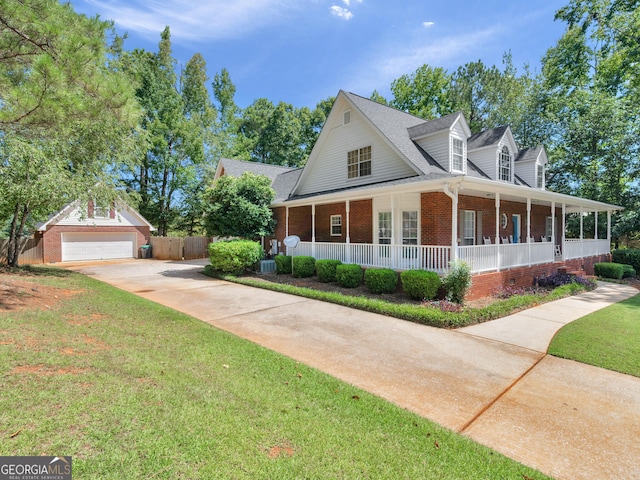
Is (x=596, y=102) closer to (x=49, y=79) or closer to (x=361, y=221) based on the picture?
(x=361, y=221)

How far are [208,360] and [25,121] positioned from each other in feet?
20.0

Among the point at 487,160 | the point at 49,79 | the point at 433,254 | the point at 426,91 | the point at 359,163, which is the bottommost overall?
the point at 433,254

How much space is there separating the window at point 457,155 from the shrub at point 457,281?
5978mm

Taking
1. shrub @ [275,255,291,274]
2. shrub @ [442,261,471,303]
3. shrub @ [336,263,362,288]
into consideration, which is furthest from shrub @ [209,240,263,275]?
shrub @ [442,261,471,303]

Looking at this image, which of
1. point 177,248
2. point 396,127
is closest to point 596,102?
point 396,127

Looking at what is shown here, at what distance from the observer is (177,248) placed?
24.8m

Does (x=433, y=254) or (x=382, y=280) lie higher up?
(x=433, y=254)

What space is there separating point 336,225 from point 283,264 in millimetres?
3243

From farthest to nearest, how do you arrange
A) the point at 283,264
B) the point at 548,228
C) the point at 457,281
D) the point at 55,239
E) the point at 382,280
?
1. the point at 55,239
2. the point at 548,228
3. the point at 283,264
4. the point at 382,280
5. the point at 457,281

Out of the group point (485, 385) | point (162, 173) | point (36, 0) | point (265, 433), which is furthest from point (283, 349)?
point (162, 173)

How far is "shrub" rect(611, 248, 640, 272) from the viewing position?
17.3m

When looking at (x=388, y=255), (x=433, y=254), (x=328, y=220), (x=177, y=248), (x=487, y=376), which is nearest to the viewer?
(x=487, y=376)

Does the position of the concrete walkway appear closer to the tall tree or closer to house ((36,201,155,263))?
the tall tree

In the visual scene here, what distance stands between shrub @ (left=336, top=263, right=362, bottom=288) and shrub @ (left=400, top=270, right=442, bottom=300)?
6.65ft
